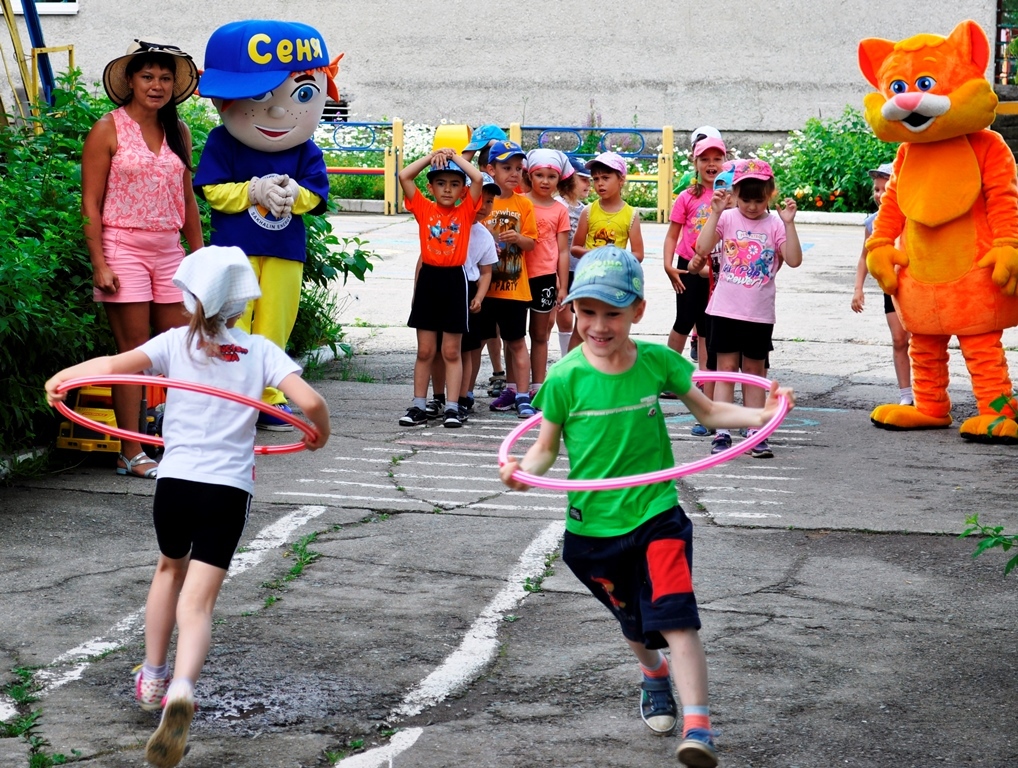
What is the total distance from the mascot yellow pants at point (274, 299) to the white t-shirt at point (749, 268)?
249 centimetres

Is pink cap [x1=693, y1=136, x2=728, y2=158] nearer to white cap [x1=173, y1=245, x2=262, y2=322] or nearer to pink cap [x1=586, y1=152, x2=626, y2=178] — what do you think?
pink cap [x1=586, y1=152, x2=626, y2=178]

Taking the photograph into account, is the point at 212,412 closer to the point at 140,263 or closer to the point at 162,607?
the point at 162,607

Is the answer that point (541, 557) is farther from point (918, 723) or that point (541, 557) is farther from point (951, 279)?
point (951, 279)

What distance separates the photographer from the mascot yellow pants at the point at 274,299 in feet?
25.8

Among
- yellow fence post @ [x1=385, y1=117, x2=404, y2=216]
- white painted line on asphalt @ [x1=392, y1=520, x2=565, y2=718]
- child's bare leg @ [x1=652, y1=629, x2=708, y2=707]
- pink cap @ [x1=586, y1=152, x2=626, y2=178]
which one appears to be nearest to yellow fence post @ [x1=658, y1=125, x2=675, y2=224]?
yellow fence post @ [x1=385, y1=117, x2=404, y2=216]

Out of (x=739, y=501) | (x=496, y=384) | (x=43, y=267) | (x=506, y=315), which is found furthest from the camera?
(x=496, y=384)

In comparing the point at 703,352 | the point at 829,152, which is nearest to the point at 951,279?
the point at 703,352

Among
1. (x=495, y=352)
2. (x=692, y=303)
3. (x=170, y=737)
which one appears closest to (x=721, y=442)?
(x=692, y=303)

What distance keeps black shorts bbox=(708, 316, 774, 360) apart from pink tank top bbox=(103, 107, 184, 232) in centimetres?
317

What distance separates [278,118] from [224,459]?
4212 millimetres

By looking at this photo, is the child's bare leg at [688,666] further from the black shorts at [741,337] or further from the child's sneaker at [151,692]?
the black shorts at [741,337]

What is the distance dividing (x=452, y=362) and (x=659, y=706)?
4.68 m

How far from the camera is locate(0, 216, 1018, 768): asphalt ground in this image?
3.94m

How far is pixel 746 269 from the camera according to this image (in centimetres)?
784
